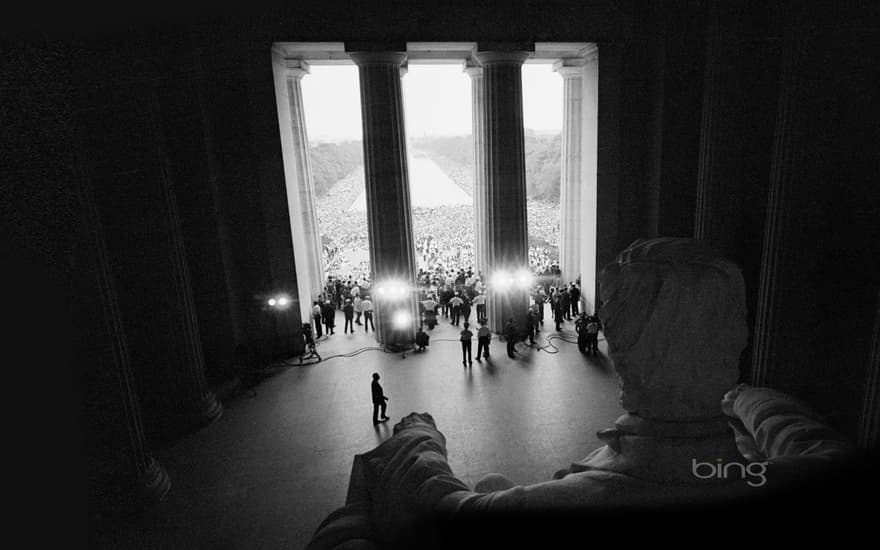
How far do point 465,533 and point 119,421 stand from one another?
6594 millimetres

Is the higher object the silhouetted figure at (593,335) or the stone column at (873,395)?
the stone column at (873,395)

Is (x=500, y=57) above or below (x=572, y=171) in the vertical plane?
above

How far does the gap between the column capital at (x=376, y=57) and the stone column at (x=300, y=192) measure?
2.53 meters

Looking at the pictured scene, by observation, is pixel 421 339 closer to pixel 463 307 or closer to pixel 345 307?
pixel 463 307

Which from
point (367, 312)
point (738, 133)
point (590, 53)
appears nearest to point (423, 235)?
point (367, 312)

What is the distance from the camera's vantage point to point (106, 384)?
6816mm

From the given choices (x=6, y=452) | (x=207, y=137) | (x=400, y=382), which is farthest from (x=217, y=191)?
(x=6, y=452)

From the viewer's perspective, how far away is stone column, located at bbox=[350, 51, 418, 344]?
13.7 metres

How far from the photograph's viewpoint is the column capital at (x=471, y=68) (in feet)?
53.3

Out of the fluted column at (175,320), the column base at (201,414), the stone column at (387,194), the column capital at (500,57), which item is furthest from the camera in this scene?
the column capital at (500,57)

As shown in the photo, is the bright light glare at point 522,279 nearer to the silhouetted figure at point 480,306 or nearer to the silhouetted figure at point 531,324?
the silhouetted figure at point 531,324

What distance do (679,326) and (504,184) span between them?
12741mm

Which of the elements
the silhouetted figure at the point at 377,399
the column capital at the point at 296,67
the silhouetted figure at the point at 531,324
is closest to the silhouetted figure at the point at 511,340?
the silhouetted figure at the point at 531,324

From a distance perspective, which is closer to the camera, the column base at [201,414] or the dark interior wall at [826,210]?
the dark interior wall at [826,210]
